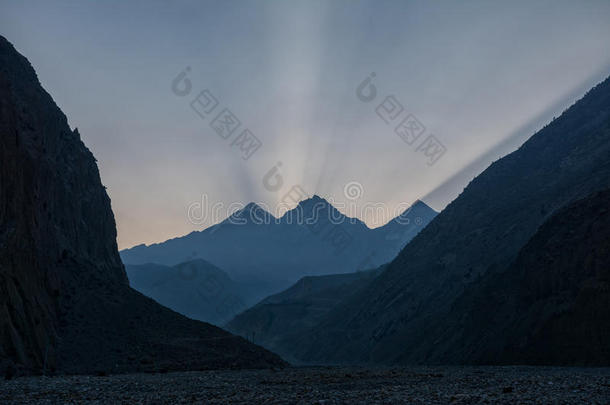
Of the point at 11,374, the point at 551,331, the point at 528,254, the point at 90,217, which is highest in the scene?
the point at 90,217

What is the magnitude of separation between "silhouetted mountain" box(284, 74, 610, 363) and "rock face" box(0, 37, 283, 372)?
37102 millimetres

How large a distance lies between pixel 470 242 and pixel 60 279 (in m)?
81.9

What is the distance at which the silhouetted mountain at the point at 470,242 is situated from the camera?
294 ft

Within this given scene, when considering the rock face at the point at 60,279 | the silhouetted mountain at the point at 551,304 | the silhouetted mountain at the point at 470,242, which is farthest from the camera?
the silhouetted mountain at the point at 470,242

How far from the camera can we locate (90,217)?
8656 cm

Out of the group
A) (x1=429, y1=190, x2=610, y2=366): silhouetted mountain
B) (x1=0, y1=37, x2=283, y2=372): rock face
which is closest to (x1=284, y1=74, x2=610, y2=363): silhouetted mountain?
(x1=429, y1=190, x2=610, y2=366): silhouetted mountain

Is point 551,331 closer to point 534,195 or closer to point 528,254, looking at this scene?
point 528,254

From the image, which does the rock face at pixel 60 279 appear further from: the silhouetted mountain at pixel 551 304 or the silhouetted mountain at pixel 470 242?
the silhouetted mountain at pixel 470 242

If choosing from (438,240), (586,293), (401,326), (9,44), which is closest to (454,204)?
(438,240)

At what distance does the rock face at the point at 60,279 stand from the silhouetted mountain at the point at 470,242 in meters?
37.1

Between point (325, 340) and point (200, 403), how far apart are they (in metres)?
121

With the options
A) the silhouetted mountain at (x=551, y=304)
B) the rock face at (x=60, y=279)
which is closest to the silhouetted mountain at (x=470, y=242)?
the silhouetted mountain at (x=551, y=304)

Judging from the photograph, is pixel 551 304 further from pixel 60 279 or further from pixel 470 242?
pixel 60 279

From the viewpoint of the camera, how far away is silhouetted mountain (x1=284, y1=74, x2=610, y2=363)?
89562mm
